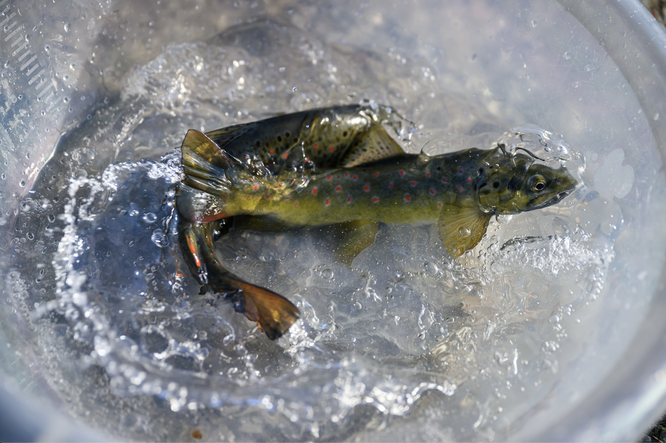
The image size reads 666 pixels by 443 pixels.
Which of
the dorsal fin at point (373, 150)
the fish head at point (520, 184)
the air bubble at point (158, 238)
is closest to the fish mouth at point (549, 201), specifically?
the fish head at point (520, 184)

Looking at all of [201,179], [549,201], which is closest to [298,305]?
[201,179]

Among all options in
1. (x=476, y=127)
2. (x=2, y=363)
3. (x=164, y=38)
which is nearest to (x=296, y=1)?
(x=164, y=38)

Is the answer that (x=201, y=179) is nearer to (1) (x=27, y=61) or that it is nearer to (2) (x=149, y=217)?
(2) (x=149, y=217)

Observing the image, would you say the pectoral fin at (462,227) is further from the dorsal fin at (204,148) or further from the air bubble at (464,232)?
the dorsal fin at (204,148)

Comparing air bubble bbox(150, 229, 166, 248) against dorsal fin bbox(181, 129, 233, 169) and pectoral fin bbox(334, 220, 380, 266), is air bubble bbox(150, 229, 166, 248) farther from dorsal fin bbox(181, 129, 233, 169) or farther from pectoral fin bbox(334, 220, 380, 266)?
pectoral fin bbox(334, 220, 380, 266)

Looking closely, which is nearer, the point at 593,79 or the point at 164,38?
the point at 593,79

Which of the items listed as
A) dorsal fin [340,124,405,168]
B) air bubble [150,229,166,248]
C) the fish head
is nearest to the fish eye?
the fish head

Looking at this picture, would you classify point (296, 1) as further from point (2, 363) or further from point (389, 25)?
point (2, 363)
